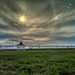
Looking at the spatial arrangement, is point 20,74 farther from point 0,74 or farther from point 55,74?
point 55,74

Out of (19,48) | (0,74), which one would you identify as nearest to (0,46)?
(19,48)

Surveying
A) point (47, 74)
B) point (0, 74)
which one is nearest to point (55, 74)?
point (47, 74)

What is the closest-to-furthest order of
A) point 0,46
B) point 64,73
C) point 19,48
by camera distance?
1. point 64,73
2. point 19,48
3. point 0,46

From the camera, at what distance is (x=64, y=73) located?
4.19m

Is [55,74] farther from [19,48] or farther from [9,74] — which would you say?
[19,48]

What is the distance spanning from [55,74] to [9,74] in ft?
8.93

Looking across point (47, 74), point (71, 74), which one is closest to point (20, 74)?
point (47, 74)

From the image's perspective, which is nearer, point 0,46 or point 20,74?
point 20,74

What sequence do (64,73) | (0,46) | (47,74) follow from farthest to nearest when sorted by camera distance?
(0,46) < (64,73) < (47,74)

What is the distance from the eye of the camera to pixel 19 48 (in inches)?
1278

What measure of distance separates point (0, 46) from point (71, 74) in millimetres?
60109

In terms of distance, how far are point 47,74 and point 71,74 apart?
4.80 ft

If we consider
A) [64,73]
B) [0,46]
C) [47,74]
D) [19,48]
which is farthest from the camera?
[0,46]

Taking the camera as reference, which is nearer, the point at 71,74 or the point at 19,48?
the point at 71,74
